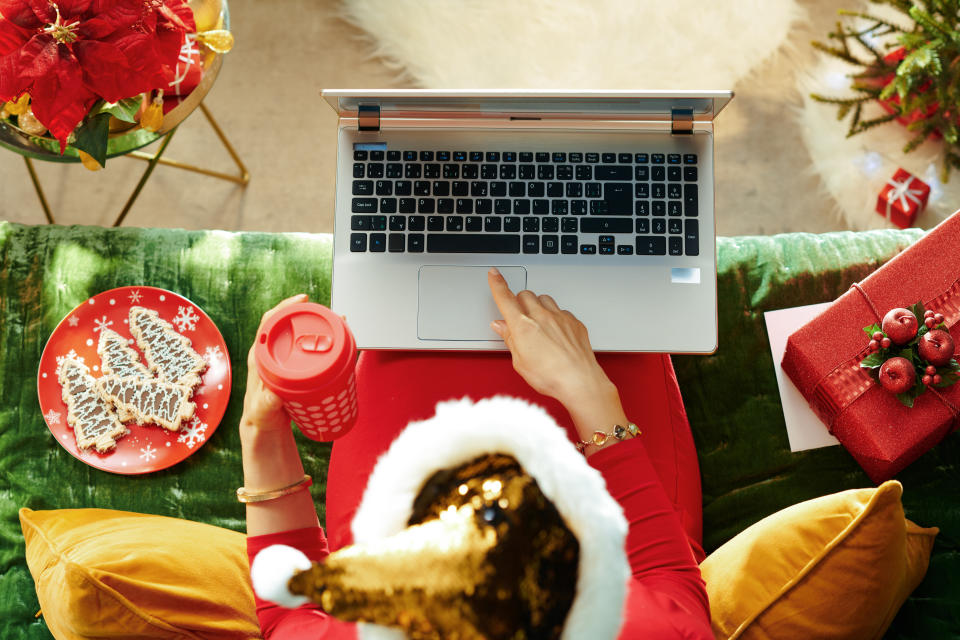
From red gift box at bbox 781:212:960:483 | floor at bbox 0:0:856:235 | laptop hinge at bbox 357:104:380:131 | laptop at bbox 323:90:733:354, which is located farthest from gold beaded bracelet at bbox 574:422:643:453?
floor at bbox 0:0:856:235

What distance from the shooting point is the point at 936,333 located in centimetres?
102

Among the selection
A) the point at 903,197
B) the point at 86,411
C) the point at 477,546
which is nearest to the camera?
the point at 477,546

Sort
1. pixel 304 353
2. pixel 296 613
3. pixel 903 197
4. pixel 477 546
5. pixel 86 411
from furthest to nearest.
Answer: pixel 903 197 < pixel 86 411 < pixel 296 613 < pixel 304 353 < pixel 477 546

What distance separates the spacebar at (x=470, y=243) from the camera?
3.40 ft

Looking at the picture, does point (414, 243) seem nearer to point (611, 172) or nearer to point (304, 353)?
point (611, 172)

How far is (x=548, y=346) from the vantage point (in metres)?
0.94

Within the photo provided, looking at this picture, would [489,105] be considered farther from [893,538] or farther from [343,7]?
[343,7]

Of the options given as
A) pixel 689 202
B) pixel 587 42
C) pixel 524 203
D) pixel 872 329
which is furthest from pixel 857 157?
pixel 524 203

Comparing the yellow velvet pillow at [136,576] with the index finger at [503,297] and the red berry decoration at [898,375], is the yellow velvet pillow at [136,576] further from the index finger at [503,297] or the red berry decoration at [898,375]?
the red berry decoration at [898,375]

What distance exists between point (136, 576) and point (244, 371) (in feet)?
1.20

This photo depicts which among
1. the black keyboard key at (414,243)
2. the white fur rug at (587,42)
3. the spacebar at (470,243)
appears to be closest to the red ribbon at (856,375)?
the spacebar at (470,243)

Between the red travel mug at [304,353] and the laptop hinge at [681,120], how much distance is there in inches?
22.7

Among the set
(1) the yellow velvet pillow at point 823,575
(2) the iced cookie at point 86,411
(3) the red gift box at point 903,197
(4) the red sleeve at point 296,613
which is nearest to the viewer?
(4) the red sleeve at point 296,613

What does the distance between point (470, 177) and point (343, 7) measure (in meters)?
1.00
